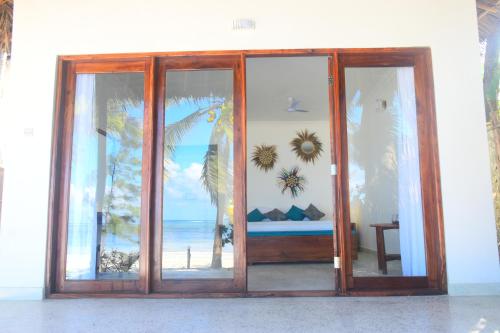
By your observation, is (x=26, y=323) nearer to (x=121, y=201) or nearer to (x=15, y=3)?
(x=121, y=201)

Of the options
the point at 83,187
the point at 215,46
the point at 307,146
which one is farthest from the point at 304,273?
the point at 307,146

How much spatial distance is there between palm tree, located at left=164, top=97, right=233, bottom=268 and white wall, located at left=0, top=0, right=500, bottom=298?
65cm

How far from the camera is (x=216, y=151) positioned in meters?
3.77

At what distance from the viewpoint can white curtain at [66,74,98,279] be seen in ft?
12.3

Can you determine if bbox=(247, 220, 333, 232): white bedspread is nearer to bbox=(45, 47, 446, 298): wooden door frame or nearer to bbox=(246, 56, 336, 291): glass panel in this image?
bbox=(246, 56, 336, 291): glass panel

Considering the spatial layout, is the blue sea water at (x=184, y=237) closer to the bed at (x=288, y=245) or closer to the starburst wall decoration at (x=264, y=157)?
the bed at (x=288, y=245)

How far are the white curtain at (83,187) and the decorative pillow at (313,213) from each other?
512 cm

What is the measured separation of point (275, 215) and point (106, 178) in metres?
4.79

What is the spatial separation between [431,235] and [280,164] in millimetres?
5187

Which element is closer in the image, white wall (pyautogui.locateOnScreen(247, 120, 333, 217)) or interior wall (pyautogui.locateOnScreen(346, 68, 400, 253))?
interior wall (pyautogui.locateOnScreen(346, 68, 400, 253))

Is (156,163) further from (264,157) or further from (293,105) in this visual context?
(264,157)

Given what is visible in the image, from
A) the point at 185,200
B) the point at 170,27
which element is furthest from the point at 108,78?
the point at 185,200

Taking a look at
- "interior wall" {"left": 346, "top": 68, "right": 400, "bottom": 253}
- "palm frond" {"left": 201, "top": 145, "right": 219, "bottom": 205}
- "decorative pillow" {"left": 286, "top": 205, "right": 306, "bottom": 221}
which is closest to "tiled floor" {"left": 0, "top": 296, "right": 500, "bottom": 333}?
"interior wall" {"left": 346, "top": 68, "right": 400, "bottom": 253}

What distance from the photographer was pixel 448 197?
3666 millimetres
